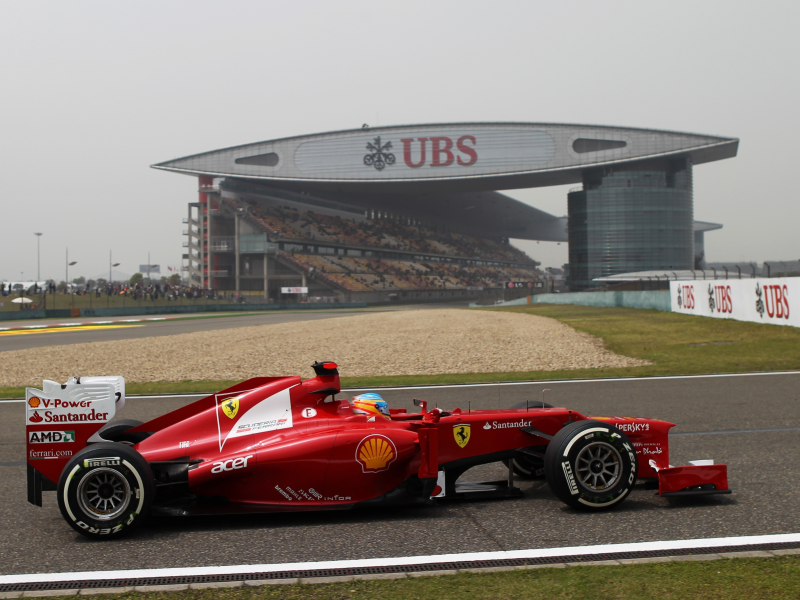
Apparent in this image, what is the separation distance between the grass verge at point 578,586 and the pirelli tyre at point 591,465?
107 cm

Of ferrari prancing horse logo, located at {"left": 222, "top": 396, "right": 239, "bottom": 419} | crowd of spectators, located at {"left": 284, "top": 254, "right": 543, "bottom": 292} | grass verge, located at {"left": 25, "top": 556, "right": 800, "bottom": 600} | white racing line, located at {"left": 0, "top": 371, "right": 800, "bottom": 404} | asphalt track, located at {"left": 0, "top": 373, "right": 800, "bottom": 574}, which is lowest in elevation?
asphalt track, located at {"left": 0, "top": 373, "right": 800, "bottom": 574}

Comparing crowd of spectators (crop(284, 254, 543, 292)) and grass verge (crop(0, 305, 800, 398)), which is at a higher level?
crowd of spectators (crop(284, 254, 543, 292))

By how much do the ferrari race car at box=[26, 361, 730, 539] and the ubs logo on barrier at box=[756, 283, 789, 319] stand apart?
17.2m

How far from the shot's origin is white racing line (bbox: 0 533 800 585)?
3.78 metres

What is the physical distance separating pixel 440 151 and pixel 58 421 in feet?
265

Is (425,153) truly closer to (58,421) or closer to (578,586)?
(58,421)

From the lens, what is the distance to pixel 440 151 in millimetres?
82938

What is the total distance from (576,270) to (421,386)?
237 feet

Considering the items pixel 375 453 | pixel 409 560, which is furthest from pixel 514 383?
pixel 409 560

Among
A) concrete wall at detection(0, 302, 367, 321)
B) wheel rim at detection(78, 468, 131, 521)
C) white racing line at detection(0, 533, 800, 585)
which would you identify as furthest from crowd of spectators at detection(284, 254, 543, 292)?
white racing line at detection(0, 533, 800, 585)

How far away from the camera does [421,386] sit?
37.6 feet

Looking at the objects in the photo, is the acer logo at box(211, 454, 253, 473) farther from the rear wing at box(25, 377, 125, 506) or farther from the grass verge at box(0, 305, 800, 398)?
the grass verge at box(0, 305, 800, 398)

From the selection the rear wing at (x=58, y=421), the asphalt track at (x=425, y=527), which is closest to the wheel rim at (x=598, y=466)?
the asphalt track at (x=425, y=527)

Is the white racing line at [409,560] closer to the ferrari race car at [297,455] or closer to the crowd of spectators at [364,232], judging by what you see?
the ferrari race car at [297,455]
